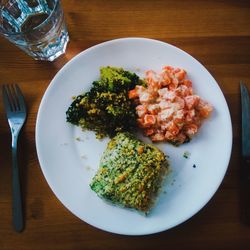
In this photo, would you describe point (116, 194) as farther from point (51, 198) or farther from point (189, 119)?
point (189, 119)

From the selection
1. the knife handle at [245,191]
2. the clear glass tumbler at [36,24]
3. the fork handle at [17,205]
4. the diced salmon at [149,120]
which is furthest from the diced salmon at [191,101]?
the fork handle at [17,205]

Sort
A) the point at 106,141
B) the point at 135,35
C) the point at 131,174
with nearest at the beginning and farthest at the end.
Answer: the point at 131,174
the point at 106,141
the point at 135,35

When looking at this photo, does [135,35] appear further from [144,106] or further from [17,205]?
[17,205]

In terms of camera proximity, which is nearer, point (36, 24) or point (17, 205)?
point (17, 205)

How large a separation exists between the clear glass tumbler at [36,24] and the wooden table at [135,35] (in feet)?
0.17

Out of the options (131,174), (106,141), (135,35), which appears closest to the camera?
(131,174)

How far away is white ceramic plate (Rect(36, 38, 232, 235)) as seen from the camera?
1367 mm

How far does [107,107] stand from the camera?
4.64 ft

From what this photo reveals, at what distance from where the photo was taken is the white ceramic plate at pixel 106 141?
4.49ft

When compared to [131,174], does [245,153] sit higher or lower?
lower

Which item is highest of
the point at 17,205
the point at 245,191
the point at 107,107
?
the point at 107,107

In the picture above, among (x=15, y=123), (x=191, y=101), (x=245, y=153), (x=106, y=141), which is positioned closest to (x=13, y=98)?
(x=15, y=123)

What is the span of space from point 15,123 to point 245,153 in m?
0.94

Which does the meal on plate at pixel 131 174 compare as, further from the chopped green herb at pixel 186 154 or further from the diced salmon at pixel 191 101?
the diced salmon at pixel 191 101
